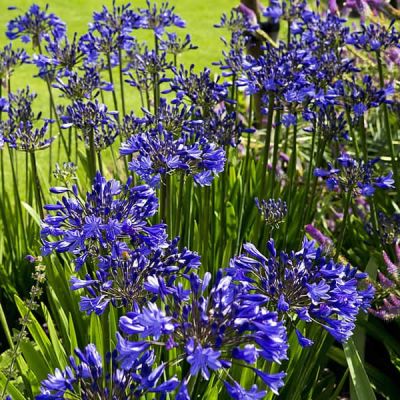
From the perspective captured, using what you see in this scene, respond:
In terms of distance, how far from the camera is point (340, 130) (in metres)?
3.16

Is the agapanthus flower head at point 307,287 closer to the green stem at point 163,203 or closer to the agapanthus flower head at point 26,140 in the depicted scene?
the green stem at point 163,203

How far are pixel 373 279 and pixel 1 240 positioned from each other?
230cm

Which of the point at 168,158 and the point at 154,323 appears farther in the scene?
the point at 168,158

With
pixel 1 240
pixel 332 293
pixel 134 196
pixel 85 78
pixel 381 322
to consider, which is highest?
pixel 85 78

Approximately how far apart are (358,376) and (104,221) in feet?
4.36

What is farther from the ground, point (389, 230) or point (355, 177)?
point (355, 177)

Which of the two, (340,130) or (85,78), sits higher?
(85,78)

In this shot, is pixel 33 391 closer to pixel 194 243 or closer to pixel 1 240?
pixel 194 243

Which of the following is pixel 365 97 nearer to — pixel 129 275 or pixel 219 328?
pixel 129 275

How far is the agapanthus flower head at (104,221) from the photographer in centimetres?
185

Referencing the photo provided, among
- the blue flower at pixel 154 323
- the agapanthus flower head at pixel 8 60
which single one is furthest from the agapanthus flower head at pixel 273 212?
the agapanthus flower head at pixel 8 60

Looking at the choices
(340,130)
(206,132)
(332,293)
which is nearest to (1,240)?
(206,132)

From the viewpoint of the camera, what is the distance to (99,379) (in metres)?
1.48

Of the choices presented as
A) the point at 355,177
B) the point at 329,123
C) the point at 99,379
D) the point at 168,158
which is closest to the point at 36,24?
the point at 329,123
